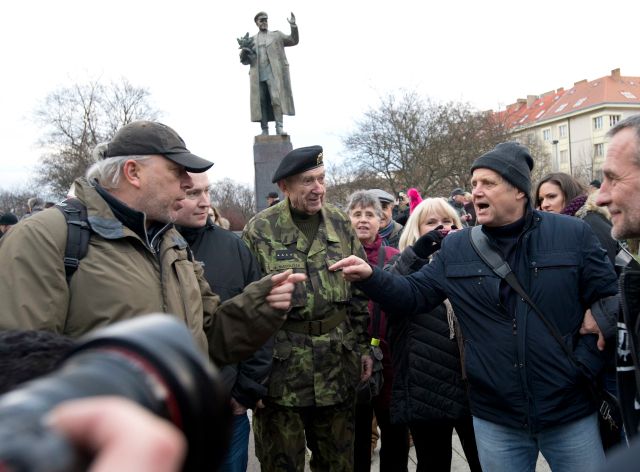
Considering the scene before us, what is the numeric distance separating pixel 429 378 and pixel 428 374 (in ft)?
0.08

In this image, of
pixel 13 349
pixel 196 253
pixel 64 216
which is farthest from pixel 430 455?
pixel 13 349

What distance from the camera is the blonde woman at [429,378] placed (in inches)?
129

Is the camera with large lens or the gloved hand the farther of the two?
the gloved hand

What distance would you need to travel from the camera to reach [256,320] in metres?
2.56

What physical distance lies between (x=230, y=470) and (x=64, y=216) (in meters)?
1.84

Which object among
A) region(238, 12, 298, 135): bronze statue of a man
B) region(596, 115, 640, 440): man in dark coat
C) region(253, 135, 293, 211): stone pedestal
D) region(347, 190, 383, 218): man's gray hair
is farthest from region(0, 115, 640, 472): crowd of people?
region(238, 12, 298, 135): bronze statue of a man

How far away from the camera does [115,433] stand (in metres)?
0.50

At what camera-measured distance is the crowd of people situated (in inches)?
84.4

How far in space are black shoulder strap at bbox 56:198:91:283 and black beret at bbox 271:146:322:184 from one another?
157 cm

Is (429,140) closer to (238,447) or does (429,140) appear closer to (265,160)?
(265,160)

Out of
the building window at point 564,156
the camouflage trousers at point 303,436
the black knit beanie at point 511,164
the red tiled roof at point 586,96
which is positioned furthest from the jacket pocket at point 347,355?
the building window at point 564,156

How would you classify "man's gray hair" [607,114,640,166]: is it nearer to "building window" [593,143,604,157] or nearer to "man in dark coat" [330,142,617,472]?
"man in dark coat" [330,142,617,472]

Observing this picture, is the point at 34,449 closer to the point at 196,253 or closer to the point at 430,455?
the point at 196,253

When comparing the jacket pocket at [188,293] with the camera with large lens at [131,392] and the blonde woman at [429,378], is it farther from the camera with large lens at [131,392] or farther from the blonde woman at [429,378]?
the camera with large lens at [131,392]
